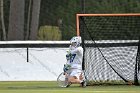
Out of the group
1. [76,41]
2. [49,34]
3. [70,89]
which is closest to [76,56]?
[76,41]

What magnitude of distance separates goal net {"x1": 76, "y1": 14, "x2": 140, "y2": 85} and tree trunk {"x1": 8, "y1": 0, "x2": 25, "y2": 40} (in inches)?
132

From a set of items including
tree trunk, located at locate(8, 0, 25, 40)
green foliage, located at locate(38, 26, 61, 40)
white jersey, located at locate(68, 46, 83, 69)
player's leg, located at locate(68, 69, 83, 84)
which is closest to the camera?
player's leg, located at locate(68, 69, 83, 84)

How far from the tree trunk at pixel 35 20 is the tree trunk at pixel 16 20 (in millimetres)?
369

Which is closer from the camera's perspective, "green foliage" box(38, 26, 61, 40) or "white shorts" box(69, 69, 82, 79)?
"white shorts" box(69, 69, 82, 79)

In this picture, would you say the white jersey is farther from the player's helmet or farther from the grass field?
the grass field

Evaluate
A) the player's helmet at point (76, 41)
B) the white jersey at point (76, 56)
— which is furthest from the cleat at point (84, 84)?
the player's helmet at point (76, 41)

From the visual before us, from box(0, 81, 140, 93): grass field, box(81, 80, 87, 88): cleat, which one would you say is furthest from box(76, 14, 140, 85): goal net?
box(0, 81, 140, 93): grass field

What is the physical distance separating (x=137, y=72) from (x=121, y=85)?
88cm

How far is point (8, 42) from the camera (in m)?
24.0

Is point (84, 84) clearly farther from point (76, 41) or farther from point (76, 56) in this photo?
point (76, 41)

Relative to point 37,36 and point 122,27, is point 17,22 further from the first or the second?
point 122,27

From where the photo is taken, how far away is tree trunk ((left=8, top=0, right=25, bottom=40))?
2455 centimetres

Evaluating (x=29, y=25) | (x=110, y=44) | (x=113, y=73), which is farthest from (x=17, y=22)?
(x=113, y=73)

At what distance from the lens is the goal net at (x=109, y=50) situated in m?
19.6
